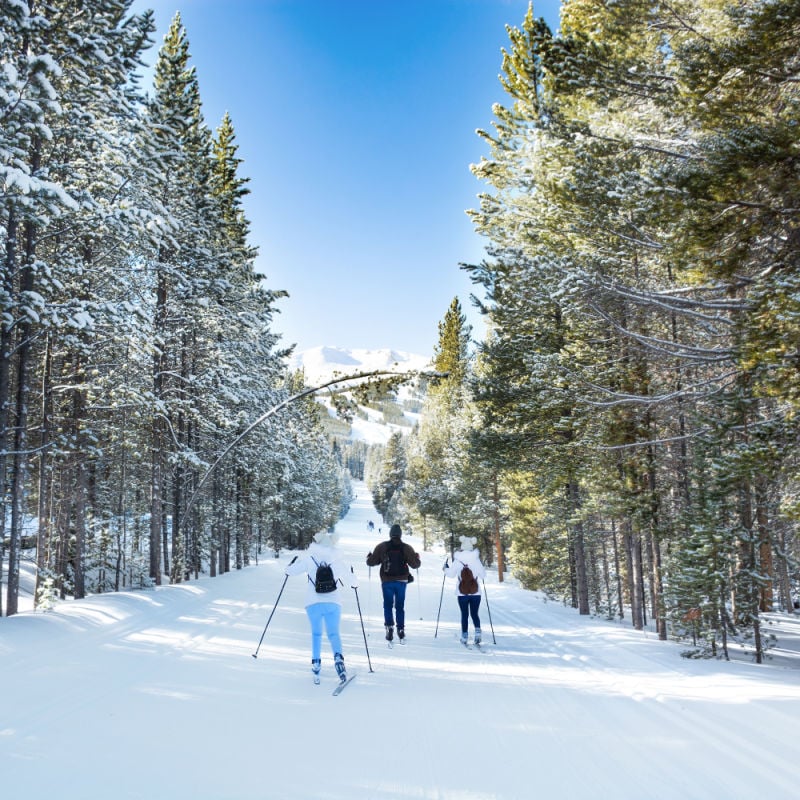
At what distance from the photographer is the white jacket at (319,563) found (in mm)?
7352

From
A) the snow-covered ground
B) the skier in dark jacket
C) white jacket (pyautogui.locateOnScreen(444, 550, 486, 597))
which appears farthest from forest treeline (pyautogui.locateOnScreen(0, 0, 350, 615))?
white jacket (pyautogui.locateOnScreen(444, 550, 486, 597))

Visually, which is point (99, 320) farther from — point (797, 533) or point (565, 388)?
point (797, 533)

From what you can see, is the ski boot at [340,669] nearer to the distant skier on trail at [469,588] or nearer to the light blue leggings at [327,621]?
the light blue leggings at [327,621]

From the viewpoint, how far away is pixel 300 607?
1413 centimetres

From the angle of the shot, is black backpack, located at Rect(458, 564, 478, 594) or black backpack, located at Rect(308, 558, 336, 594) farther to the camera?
black backpack, located at Rect(458, 564, 478, 594)

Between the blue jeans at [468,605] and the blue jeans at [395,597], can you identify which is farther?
the blue jeans at [395,597]

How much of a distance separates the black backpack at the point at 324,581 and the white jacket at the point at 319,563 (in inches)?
2.1

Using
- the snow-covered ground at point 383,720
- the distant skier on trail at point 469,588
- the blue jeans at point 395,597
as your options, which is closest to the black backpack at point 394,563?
the blue jeans at point 395,597

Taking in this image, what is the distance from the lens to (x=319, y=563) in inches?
293

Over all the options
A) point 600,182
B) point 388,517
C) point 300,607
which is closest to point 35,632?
point 300,607

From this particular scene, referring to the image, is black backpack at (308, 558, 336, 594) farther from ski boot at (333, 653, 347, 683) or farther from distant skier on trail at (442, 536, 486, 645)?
distant skier on trail at (442, 536, 486, 645)

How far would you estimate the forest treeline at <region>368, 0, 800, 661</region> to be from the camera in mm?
6805

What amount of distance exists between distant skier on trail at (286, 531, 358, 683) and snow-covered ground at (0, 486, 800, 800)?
391mm

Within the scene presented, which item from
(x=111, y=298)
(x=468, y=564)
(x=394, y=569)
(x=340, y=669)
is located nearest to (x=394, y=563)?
(x=394, y=569)
